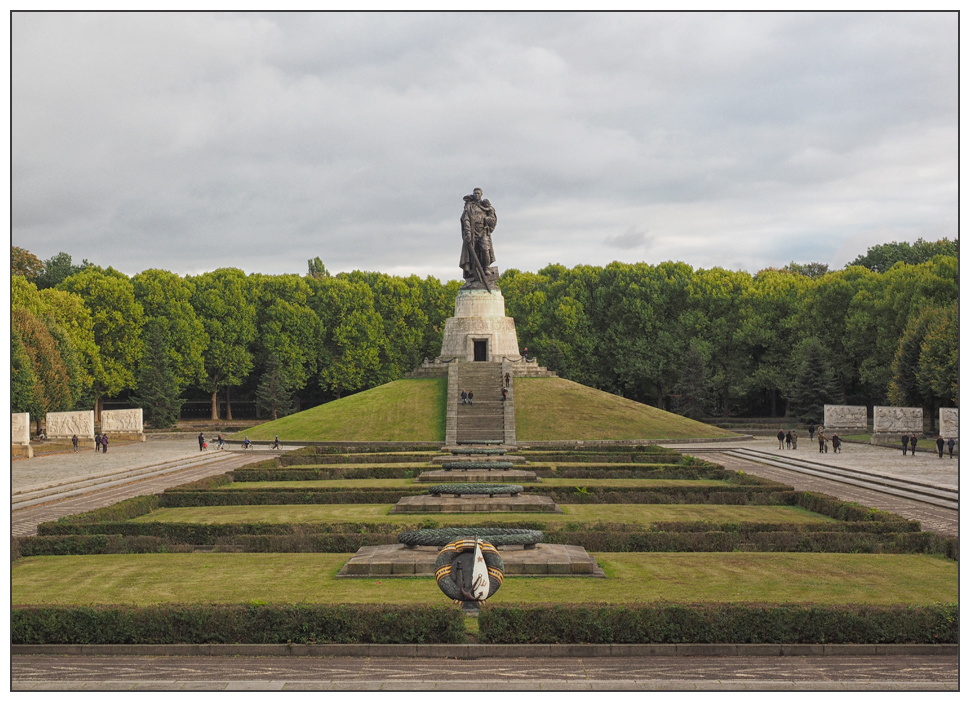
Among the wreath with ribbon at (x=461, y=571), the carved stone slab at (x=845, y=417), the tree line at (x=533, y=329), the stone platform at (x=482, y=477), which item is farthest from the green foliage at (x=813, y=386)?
the wreath with ribbon at (x=461, y=571)

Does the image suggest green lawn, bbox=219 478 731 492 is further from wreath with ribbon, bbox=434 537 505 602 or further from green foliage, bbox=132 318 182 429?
green foliage, bbox=132 318 182 429

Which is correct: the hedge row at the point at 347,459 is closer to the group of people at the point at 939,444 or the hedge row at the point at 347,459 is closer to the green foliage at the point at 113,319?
the group of people at the point at 939,444

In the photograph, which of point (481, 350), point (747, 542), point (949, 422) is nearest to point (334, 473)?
point (747, 542)

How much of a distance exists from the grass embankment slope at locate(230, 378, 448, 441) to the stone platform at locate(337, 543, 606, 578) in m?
30.8

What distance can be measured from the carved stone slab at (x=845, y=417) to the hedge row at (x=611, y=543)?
3955cm

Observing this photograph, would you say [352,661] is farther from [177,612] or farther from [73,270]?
[73,270]

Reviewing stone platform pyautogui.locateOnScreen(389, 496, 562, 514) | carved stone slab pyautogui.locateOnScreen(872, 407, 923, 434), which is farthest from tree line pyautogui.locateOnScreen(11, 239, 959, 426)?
stone platform pyautogui.locateOnScreen(389, 496, 562, 514)

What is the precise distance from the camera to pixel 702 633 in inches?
444

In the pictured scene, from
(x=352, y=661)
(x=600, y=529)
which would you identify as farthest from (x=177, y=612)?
(x=600, y=529)

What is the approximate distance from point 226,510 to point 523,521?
9.10 metres

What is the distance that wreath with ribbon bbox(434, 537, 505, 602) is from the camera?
39.5 ft

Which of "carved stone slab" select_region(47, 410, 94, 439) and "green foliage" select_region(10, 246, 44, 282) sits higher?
"green foliage" select_region(10, 246, 44, 282)

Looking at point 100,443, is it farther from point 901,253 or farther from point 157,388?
point 901,253

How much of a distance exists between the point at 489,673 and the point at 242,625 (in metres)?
3.36
